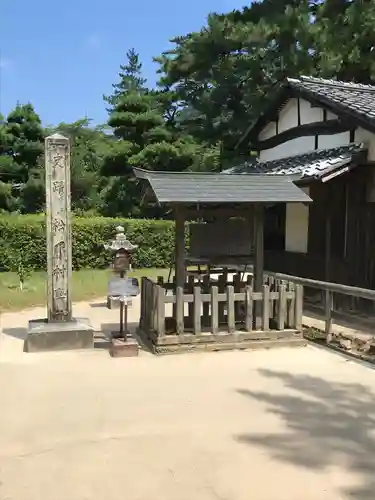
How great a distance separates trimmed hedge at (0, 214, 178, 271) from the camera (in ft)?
59.4

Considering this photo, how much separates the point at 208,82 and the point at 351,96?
1428 centimetres

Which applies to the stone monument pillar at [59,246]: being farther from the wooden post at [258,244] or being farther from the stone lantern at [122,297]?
the wooden post at [258,244]

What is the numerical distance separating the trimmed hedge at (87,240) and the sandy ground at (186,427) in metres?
11.7

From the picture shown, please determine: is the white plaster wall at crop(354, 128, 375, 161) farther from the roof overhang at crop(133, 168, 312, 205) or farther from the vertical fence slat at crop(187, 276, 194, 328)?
the vertical fence slat at crop(187, 276, 194, 328)

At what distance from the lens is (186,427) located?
4.60 m

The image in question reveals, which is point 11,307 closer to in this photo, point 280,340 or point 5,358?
point 5,358

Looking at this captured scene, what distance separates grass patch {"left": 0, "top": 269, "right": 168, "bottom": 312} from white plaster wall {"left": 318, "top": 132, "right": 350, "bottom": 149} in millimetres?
6687

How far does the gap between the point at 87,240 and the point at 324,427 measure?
49.9ft

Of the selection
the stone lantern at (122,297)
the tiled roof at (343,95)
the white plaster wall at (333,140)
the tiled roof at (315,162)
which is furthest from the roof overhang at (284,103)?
the stone lantern at (122,297)

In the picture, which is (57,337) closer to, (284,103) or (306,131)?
(306,131)

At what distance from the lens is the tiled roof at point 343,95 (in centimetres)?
1022

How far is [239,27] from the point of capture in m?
21.2

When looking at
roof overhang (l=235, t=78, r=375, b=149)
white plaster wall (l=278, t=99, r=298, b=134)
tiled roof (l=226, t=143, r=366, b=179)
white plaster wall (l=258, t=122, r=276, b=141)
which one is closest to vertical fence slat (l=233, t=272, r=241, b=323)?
tiled roof (l=226, t=143, r=366, b=179)

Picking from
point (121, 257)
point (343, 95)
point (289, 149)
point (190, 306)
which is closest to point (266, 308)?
point (190, 306)
